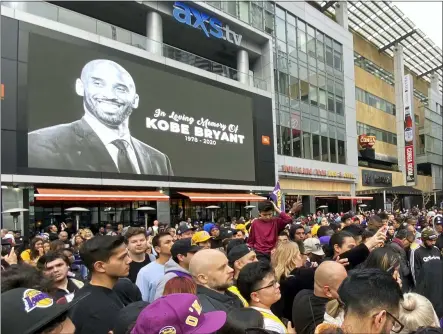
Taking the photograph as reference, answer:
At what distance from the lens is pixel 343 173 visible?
3797 centimetres

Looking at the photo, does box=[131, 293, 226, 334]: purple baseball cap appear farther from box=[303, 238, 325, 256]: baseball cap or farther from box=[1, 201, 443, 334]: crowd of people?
box=[303, 238, 325, 256]: baseball cap

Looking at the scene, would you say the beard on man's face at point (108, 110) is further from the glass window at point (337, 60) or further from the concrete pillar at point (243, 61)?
the glass window at point (337, 60)

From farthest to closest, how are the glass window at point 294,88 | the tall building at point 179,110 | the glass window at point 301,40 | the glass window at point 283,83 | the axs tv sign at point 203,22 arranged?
the glass window at point 301,40
the glass window at point 294,88
the glass window at point 283,83
the axs tv sign at point 203,22
the tall building at point 179,110

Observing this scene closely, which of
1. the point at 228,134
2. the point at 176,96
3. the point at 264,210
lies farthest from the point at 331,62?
the point at 264,210

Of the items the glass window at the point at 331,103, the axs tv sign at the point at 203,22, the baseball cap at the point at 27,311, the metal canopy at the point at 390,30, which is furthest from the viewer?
the metal canopy at the point at 390,30

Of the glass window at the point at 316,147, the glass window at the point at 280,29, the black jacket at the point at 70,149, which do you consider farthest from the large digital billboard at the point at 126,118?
the glass window at the point at 316,147

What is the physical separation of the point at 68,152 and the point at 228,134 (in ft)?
36.9

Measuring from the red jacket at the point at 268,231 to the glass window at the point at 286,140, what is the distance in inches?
1021

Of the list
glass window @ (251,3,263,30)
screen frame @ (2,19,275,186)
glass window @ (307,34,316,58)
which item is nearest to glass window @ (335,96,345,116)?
glass window @ (307,34,316,58)

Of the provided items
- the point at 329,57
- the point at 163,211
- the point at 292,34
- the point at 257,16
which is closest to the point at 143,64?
the point at 163,211

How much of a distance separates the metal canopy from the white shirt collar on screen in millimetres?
27827

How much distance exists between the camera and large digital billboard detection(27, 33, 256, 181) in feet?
61.5

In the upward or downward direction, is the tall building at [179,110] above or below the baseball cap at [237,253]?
above

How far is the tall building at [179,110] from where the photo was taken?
1847 cm
